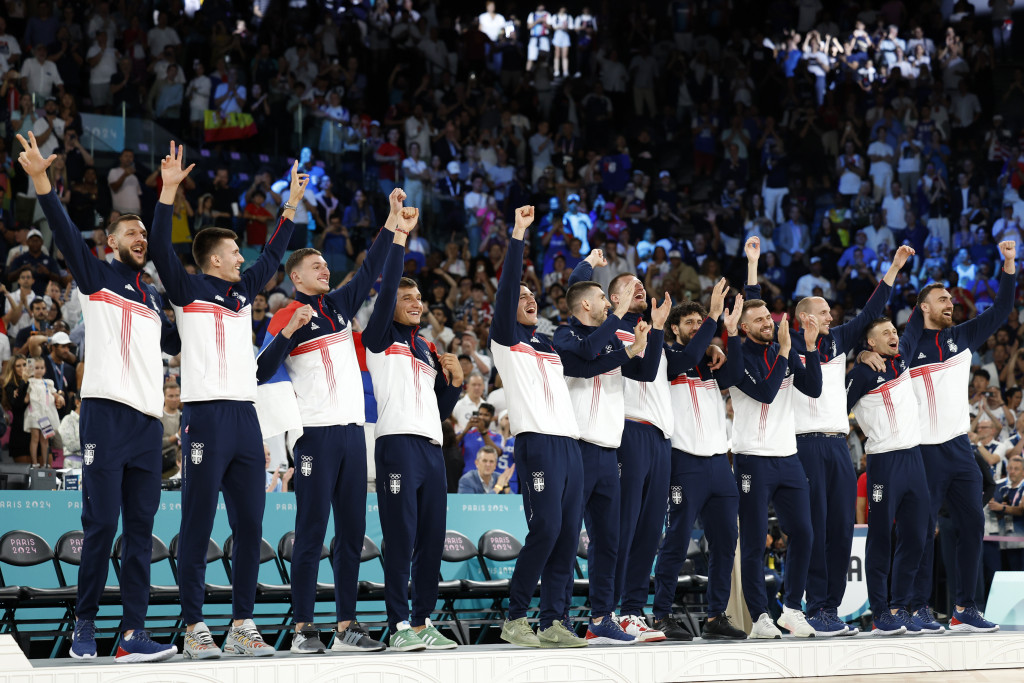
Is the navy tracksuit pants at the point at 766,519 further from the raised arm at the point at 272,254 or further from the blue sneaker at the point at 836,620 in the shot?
the raised arm at the point at 272,254

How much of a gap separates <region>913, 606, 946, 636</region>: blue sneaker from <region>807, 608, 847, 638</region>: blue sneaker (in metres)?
0.65

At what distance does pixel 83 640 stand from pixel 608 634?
10.1 ft

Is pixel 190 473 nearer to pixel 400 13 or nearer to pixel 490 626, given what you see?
pixel 490 626

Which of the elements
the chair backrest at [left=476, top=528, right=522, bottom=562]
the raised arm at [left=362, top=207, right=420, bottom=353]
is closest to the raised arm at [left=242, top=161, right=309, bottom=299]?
the raised arm at [left=362, top=207, right=420, bottom=353]

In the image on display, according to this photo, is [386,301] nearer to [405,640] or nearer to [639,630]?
[405,640]

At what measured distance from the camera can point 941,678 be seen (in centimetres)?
731

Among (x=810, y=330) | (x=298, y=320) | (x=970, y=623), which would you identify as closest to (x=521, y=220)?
(x=298, y=320)

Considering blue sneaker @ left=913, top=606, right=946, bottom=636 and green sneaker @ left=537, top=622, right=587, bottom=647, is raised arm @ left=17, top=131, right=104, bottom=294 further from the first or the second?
blue sneaker @ left=913, top=606, right=946, bottom=636

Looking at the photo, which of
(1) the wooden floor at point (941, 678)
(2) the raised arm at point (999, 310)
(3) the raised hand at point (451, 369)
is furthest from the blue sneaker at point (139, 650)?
(2) the raised arm at point (999, 310)

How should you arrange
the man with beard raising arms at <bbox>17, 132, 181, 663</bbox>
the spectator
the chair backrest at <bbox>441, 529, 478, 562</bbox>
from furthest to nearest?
the spectator → the chair backrest at <bbox>441, 529, 478, 562</bbox> → the man with beard raising arms at <bbox>17, 132, 181, 663</bbox>

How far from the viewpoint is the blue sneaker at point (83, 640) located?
581 cm

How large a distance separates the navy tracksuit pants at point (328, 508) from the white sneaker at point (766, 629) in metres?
2.80

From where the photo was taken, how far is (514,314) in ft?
22.7

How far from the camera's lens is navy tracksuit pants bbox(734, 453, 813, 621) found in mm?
7762
